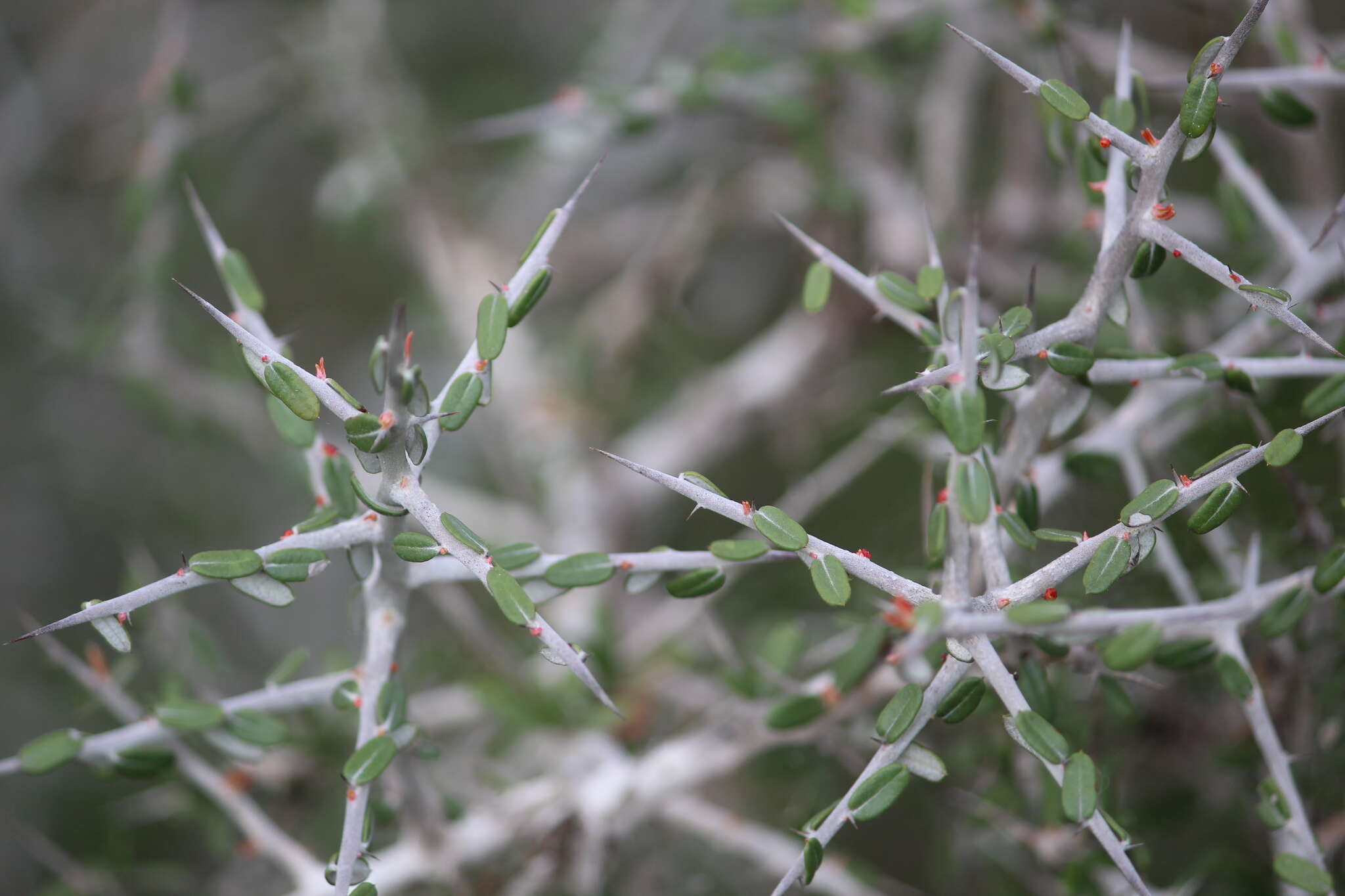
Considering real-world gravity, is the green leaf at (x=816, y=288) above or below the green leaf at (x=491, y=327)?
below

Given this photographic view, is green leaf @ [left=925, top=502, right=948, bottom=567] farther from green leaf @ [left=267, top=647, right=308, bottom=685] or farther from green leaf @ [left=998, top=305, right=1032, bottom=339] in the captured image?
green leaf @ [left=267, top=647, right=308, bottom=685]

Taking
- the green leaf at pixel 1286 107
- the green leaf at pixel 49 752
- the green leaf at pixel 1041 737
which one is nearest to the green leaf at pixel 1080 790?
the green leaf at pixel 1041 737

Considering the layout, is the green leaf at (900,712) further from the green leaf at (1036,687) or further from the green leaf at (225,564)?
the green leaf at (225,564)

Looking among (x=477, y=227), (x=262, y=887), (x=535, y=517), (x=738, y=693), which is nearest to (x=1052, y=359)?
(x=738, y=693)

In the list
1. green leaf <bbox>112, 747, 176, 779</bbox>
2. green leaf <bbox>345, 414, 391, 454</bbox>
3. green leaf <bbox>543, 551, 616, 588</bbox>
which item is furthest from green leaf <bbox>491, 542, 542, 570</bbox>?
green leaf <bbox>112, 747, 176, 779</bbox>

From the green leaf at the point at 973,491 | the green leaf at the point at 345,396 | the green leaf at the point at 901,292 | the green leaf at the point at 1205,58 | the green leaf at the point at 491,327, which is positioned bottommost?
the green leaf at the point at 973,491

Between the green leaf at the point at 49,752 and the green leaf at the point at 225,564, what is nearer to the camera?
the green leaf at the point at 225,564

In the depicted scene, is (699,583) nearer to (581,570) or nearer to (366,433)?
(581,570)
